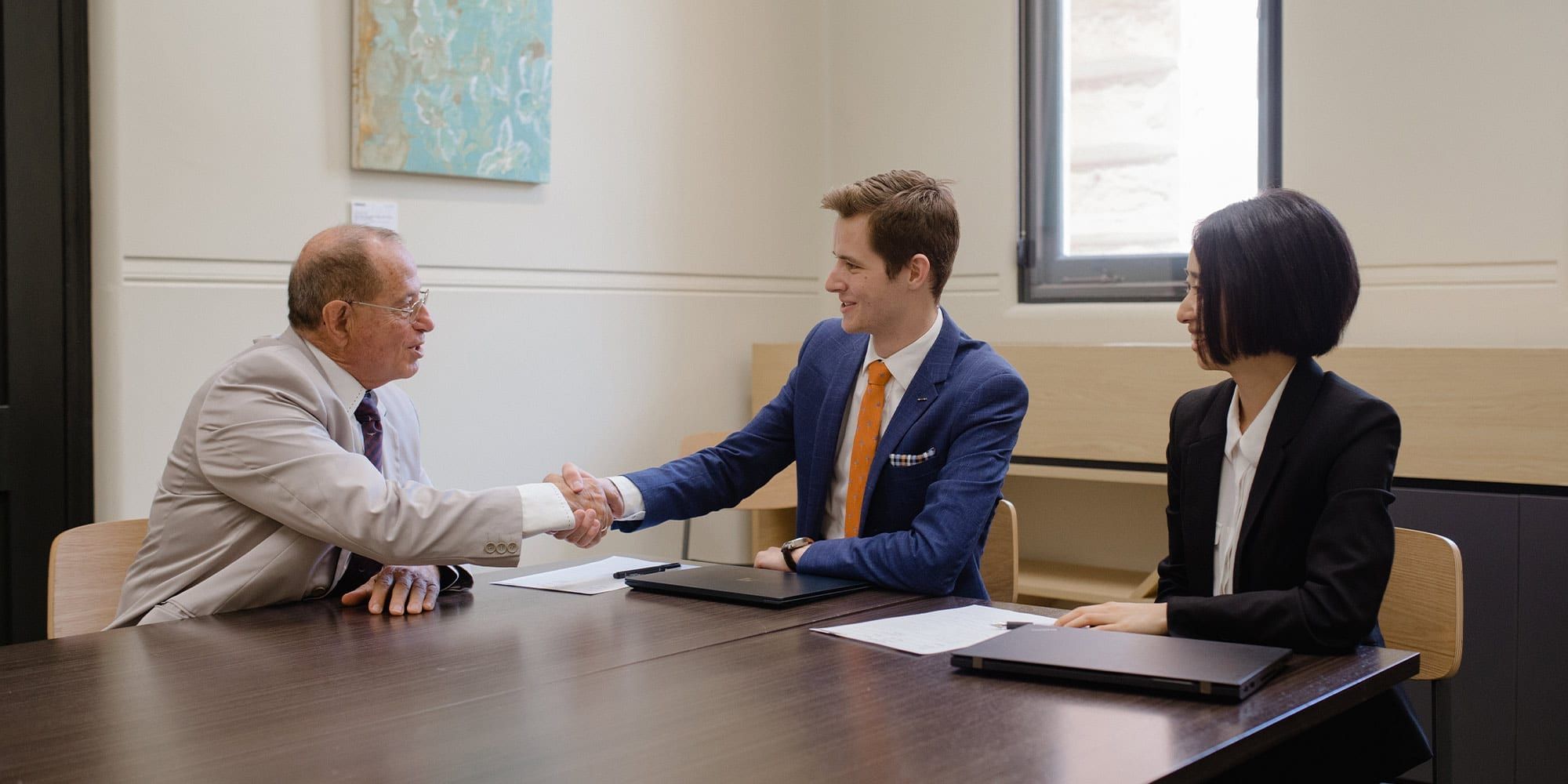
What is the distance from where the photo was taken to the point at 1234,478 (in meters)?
2.10

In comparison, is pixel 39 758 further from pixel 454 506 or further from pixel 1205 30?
pixel 1205 30

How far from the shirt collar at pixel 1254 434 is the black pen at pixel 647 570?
3.28 feet

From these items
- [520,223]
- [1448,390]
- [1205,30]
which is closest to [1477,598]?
[1448,390]

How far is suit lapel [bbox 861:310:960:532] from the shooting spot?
246cm

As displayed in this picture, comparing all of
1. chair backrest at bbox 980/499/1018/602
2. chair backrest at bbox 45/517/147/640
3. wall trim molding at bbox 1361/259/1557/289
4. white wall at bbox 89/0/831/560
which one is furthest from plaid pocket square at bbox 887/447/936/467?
wall trim molding at bbox 1361/259/1557/289

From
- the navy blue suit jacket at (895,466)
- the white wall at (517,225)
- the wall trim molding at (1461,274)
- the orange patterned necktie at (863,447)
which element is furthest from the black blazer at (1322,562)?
the white wall at (517,225)

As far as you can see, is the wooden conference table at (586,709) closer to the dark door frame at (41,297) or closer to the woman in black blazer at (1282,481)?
the woman in black blazer at (1282,481)

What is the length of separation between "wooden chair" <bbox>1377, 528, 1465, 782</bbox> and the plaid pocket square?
2.62 feet

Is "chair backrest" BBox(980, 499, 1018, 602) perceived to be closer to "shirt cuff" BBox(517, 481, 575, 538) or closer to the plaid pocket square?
the plaid pocket square

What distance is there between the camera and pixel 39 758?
128cm

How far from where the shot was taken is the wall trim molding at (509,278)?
3.22 meters

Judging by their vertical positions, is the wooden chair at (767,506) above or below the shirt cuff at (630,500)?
below

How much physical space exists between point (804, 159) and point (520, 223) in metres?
1.40

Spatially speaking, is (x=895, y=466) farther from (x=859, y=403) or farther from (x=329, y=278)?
(x=329, y=278)
